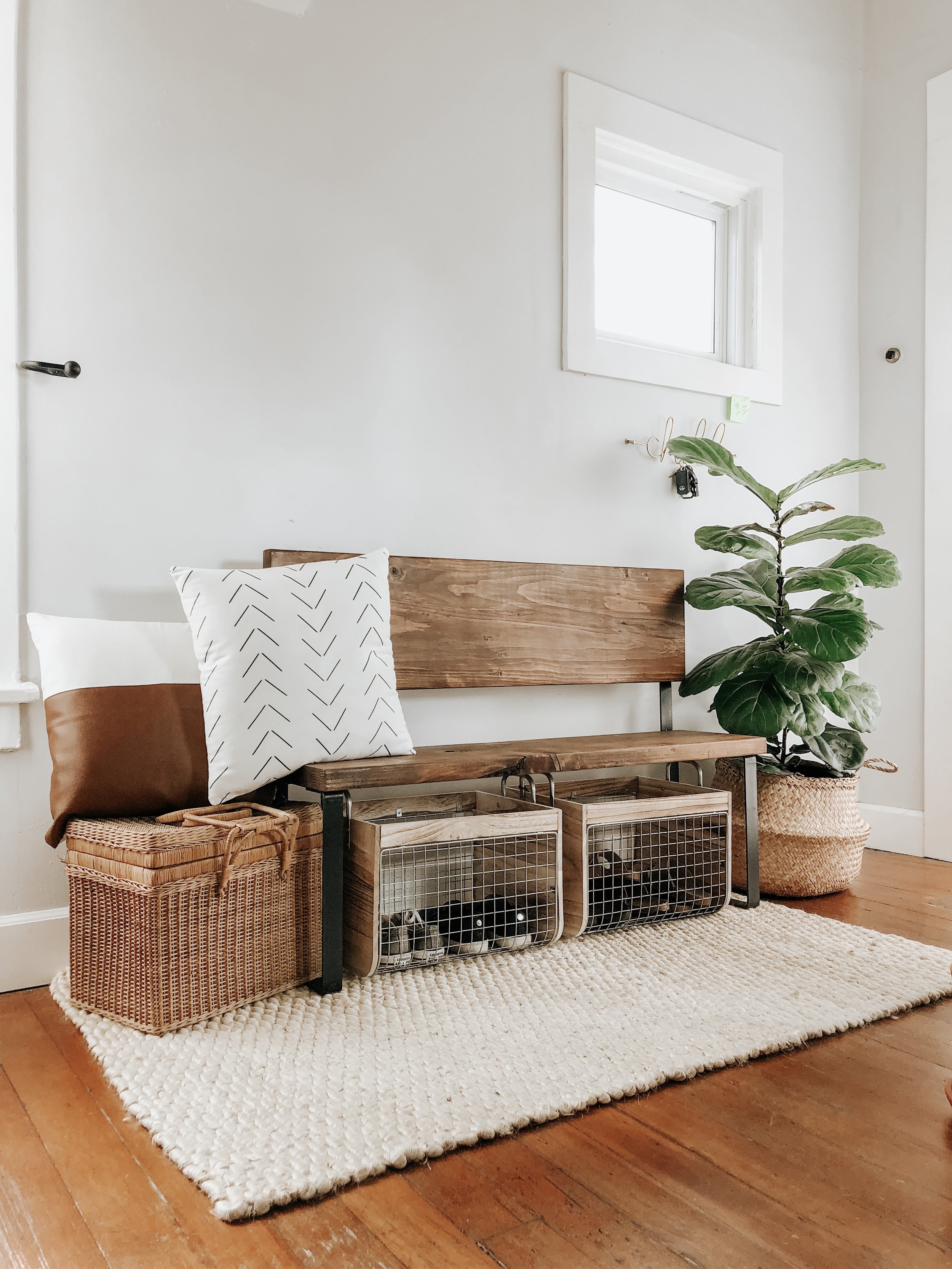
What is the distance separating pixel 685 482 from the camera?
281 cm

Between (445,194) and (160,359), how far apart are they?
89 centimetres

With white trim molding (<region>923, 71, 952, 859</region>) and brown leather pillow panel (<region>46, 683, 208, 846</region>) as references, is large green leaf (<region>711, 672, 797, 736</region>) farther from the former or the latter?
brown leather pillow panel (<region>46, 683, 208, 846</region>)

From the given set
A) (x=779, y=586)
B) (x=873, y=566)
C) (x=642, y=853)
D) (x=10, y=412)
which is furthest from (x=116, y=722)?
(x=873, y=566)

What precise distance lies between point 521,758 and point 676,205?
6.59 ft

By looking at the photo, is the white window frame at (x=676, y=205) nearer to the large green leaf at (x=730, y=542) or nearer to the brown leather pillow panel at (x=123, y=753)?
the large green leaf at (x=730, y=542)

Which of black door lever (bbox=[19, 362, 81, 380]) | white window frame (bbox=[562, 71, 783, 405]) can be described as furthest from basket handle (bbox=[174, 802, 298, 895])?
white window frame (bbox=[562, 71, 783, 405])

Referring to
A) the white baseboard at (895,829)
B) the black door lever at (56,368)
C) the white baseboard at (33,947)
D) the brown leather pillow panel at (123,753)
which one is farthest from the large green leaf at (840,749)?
the black door lever at (56,368)

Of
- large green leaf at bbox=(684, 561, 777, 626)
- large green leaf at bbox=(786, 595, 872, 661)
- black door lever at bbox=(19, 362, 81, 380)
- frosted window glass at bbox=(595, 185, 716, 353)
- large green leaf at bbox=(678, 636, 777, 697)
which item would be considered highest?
frosted window glass at bbox=(595, 185, 716, 353)

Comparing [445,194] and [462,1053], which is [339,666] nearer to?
[462,1053]

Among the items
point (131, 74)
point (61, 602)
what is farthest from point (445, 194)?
point (61, 602)

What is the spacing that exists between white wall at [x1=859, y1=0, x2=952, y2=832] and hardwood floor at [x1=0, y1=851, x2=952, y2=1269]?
1865 millimetres

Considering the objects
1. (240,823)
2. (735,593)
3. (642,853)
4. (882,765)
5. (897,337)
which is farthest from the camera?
(897,337)

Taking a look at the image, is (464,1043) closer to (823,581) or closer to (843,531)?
(823,581)

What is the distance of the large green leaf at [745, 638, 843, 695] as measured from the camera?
2363 millimetres
